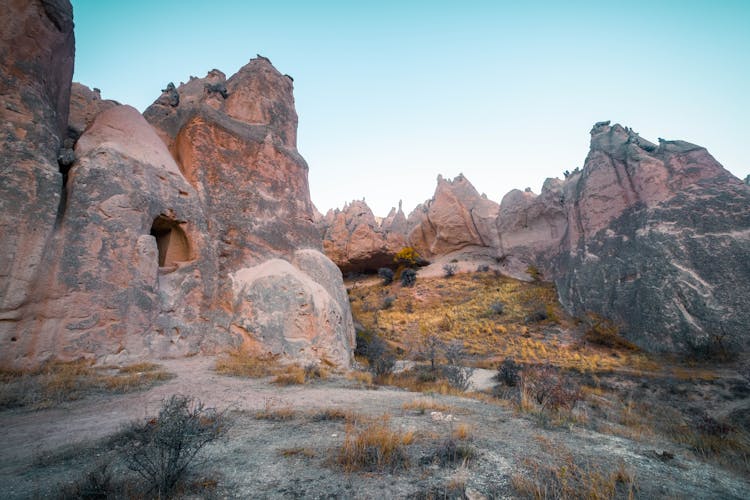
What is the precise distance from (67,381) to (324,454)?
511 centimetres

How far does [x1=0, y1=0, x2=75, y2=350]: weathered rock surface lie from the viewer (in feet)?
20.2

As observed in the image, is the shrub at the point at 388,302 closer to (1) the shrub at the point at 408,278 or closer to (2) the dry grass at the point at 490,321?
(2) the dry grass at the point at 490,321

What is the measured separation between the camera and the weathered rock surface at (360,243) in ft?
99.6

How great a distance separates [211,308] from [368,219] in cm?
2381

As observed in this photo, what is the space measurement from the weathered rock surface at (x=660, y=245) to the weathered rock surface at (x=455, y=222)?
Result: 10480mm

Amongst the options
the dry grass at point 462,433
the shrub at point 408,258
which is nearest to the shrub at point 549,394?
the dry grass at point 462,433

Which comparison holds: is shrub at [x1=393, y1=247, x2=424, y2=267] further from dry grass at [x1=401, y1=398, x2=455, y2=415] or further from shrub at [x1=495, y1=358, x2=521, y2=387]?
dry grass at [x1=401, y1=398, x2=455, y2=415]

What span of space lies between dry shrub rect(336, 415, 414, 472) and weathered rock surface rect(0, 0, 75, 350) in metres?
6.85

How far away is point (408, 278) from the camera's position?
2711cm

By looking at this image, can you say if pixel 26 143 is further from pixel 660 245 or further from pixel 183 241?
pixel 660 245

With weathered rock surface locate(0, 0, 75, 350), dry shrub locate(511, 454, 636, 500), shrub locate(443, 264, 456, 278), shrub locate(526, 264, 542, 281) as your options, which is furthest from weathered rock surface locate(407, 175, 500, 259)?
→ weathered rock surface locate(0, 0, 75, 350)

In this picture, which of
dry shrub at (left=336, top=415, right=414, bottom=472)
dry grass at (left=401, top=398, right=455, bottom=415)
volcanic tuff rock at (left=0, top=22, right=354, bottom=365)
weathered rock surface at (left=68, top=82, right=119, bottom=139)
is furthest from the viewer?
weathered rock surface at (left=68, top=82, right=119, bottom=139)

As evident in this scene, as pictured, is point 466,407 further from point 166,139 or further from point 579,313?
point 579,313

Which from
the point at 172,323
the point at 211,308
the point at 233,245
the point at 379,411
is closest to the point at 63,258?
the point at 172,323
